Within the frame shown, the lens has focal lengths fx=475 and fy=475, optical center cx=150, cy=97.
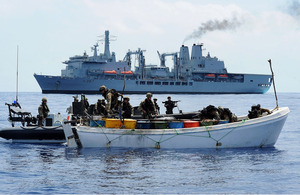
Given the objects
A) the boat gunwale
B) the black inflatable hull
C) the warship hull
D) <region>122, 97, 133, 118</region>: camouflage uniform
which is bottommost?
the black inflatable hull

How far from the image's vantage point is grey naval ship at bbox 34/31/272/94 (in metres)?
123

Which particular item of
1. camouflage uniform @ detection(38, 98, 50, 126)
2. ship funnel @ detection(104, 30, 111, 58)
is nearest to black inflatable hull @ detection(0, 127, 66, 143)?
camouflage uniform @ detection(38, 98, 50, 126)

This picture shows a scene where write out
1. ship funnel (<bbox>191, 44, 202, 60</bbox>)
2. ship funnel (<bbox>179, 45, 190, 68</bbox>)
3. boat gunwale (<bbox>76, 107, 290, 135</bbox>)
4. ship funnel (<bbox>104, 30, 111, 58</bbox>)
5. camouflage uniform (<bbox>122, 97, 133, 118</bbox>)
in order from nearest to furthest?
boat gunwale (<bbox>76, 107, 290, 135</bbox>) < camouflage uniform (<bbox>122, 97, 133, 118</bbox>) < ship funnel (<bbox>104, 30, 111, 58</bbox>) < ship funnel (<bbox>191, 44, 202, 60</bbox>) < ship funnel (<bbox>179, 45, 190, 68</bbox>)

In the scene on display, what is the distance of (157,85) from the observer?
130m

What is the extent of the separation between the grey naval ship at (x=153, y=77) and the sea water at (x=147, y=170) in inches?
4034

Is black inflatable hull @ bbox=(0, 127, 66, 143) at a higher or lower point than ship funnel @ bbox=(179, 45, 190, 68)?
lower

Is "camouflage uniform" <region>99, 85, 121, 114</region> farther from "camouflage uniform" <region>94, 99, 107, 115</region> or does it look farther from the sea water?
the sea water

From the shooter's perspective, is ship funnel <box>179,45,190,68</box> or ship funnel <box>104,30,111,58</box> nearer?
ship funnel <box>104,30,111,58</box>

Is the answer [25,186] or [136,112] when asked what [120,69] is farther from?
[25,186]

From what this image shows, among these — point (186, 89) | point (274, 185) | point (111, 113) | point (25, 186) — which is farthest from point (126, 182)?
point (186, 89)

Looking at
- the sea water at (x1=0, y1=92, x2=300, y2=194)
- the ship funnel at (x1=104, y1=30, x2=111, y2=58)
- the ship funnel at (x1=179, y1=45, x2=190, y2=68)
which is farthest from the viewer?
the ship funnel at (x1=179, y1=45, x2=190, y2=68)

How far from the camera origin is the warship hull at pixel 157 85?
400 ft

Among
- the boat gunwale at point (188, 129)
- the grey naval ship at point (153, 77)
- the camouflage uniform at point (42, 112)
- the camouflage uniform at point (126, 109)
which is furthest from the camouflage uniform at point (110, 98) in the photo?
the grey naval ship at point (153, 77)

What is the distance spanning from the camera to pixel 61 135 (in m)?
20.8
